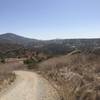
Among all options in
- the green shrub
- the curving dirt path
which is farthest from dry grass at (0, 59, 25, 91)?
the green shrub

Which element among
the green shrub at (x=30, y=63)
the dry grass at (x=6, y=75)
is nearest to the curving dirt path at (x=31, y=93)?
the dry grass at (x=6, y=75)

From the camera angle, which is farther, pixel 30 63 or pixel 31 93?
pixel 30 63

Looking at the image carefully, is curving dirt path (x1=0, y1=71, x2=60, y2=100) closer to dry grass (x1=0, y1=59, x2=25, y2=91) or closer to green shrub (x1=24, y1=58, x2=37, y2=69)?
dry grass (x1=0, y1=59, x2=25, y2=91)

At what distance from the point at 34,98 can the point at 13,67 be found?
45.5m

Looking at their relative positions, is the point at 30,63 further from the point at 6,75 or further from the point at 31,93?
the point at 31,93

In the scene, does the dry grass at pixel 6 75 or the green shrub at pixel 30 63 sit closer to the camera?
the dry grass at pixel 6 75

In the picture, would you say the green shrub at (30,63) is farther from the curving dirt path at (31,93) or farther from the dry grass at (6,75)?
the curving dirt path at (31,93)

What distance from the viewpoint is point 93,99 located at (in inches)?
362

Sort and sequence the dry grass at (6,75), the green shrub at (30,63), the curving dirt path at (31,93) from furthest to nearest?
the green shrub at (30,63), the dry grass at (6,75), the curving dirt path at (31,93)

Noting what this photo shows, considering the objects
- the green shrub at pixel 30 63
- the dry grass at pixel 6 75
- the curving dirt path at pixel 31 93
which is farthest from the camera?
the green shrub at pixel 30 63

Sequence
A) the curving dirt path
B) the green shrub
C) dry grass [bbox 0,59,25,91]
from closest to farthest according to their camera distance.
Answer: the curving dirt path
dry grass [bbox 0,59,25,91]
the green shrub

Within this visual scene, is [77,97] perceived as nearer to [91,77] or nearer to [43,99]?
[43,99]

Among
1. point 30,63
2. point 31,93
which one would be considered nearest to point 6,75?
point 31,93

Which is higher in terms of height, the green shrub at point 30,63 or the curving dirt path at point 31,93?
the curving dirt path at point 31,93
